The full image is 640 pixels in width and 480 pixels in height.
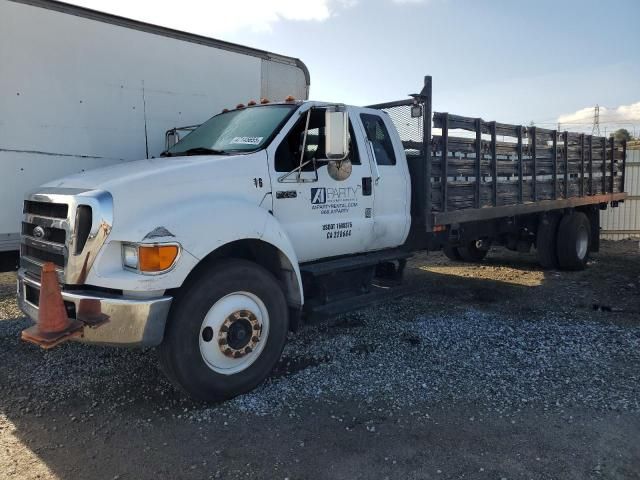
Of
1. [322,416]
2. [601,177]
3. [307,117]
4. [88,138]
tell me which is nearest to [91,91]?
[88,138]

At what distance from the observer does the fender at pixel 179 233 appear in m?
3.44

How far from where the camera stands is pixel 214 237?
12.2 ft

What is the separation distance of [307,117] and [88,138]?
2.21 metres

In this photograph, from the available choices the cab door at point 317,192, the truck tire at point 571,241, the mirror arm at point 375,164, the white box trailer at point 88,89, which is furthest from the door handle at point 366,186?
the truck tire at point 571,241

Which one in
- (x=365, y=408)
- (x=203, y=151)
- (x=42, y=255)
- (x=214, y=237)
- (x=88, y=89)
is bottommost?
(x=365, y=408)

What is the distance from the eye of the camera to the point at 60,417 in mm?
3697

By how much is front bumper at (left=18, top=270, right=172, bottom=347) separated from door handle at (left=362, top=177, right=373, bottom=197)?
239 cm

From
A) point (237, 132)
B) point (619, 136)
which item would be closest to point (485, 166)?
point (237, 132)

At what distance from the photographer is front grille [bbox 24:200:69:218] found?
3.70 m

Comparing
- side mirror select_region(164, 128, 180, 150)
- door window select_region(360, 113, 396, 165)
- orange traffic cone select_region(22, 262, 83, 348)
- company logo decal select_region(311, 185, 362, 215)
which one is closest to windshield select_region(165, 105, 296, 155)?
side mirror select_region(164, 128, 180, 150)

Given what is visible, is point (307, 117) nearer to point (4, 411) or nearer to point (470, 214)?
point (470, 214)

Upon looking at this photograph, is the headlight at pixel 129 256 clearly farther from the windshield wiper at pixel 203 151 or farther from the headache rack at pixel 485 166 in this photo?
the headache rack at pixel 485 166

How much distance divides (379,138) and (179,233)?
2.74 metres

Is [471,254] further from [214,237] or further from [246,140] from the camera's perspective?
[214,237]
